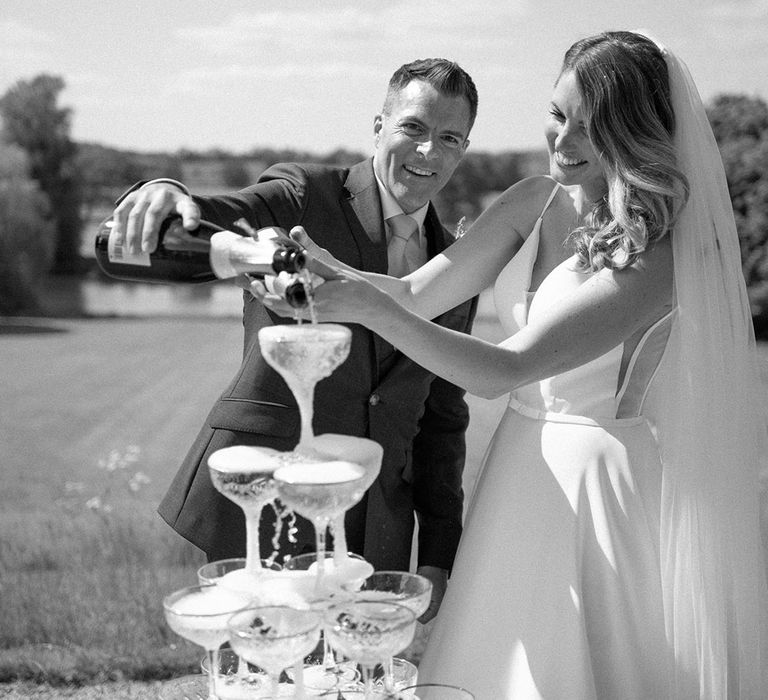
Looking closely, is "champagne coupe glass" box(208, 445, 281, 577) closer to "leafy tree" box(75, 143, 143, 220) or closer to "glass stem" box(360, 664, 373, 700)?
"glass stem" box(360, 664, 373, 700)

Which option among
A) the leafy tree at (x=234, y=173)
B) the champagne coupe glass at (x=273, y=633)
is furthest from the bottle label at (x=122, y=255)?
the leafy tree at (x=234, y=173)

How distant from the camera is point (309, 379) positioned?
5.86ft

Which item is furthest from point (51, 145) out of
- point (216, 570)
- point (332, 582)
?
point (332, 582)

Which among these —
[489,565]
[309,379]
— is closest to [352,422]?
[489,565]

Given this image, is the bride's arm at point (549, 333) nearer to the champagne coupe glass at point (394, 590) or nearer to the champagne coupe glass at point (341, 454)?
the champagne coupe glass at point (341, 454)

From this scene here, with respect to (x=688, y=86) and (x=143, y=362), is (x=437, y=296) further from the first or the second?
(x=143, y=362)

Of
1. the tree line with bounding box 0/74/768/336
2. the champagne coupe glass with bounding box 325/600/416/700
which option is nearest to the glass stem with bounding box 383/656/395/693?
the champagne coupe glass with bounding box 325/600/416/700

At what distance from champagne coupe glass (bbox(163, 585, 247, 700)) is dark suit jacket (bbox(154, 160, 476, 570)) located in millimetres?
1247

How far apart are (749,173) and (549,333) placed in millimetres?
12142

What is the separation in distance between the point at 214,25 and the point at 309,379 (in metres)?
17.3

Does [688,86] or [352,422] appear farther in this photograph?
[352,422]

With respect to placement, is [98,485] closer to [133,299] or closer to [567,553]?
[133,299]

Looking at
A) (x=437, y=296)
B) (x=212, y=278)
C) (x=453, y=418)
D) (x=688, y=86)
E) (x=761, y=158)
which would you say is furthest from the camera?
(x=761, y=158)

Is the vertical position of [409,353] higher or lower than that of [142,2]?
lower
